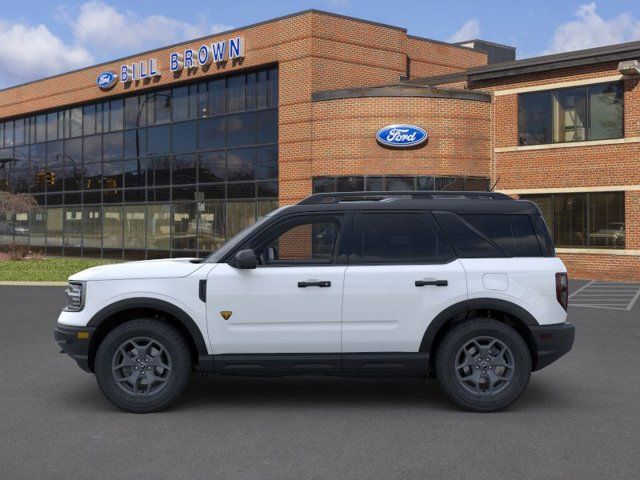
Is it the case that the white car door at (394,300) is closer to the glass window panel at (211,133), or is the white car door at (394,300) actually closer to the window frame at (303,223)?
the window frame at (303,223)

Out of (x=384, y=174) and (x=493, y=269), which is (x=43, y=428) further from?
(x=384, y=174)

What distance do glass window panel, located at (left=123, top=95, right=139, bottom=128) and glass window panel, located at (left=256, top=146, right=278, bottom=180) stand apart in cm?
797

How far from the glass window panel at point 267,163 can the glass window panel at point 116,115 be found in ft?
29.7

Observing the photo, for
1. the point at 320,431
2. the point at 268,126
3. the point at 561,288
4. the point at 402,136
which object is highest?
the point at 268,126

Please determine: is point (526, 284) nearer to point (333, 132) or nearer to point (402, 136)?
point (402, 136)

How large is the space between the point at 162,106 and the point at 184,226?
5254 mm

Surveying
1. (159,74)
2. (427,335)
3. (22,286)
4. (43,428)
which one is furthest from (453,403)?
(159,74)

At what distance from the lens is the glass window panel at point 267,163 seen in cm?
2662

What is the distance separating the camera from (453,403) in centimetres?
669

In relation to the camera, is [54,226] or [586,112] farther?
[54,226]

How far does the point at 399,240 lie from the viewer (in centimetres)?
658

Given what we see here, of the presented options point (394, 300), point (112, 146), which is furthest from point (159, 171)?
point (394, 300)

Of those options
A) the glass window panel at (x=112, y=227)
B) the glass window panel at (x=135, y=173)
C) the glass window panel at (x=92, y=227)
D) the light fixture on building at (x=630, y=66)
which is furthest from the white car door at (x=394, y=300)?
the glass window panel at (x=92, y=227)

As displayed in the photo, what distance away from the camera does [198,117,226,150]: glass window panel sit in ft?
94.0
